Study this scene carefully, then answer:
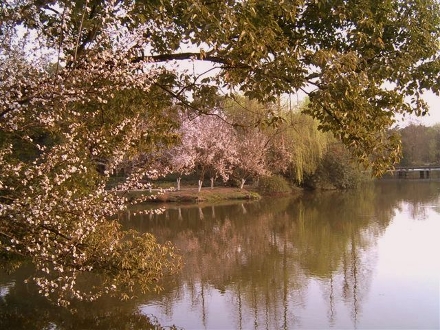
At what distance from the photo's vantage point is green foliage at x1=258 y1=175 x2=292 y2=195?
29.0 meters

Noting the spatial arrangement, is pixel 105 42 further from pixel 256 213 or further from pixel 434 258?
pixel 256 213

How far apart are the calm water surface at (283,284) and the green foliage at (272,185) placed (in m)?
11.9

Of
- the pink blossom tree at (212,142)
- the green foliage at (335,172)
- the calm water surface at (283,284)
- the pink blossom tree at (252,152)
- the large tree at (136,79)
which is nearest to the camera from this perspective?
the large tree at (136,79)

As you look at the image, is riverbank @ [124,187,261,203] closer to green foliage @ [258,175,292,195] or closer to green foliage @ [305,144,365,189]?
green foliage @ [258,175,292,195]

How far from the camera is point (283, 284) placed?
30.5 feet

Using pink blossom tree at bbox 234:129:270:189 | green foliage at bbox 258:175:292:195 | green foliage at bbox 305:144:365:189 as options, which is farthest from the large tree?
green foliage at bbox 305:144:365:189

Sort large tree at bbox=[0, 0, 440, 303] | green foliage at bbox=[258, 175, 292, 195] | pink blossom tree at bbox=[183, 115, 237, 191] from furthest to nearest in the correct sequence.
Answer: green foliage at bbox=[258, 175, 292, 195]
pink blossom tree at bbox=[183, 115, 237, 191]
large tree at bbox=[0, 0, 440, 303]

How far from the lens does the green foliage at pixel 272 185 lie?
2902 cm

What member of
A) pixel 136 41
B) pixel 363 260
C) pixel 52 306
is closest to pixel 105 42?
pixel 136 41

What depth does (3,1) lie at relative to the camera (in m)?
4.04

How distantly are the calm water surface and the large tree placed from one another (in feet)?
8.63

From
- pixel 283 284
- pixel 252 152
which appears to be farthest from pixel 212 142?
pixel 283 284

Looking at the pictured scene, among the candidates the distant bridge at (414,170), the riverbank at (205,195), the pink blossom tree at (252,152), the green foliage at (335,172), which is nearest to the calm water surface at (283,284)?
the riverbank at (205,195)

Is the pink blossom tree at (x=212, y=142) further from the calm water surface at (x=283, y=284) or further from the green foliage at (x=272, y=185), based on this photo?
the calm water surface at (x=283, y=284)
